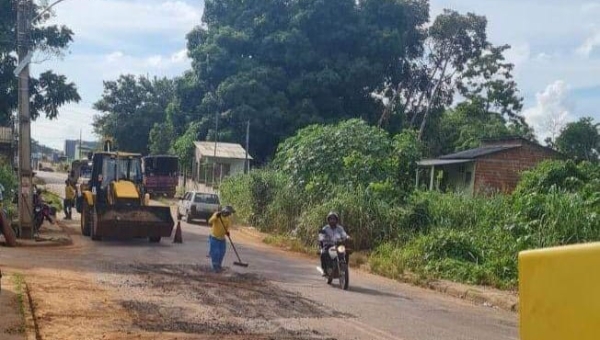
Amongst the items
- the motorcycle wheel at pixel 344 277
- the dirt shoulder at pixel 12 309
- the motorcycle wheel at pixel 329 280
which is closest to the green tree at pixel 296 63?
the motorcycle wheel at pixel 329 280

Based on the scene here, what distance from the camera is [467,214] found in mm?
20219

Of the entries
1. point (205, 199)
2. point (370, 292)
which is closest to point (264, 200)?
point (205, 199)

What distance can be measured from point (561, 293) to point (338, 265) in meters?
13.2

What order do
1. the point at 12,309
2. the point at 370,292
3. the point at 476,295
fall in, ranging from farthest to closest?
1. the point at 476,295
2. the point at 370,292
3. the point at 12,309

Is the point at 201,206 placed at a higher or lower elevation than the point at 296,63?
lower

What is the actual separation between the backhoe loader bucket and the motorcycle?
7700mm

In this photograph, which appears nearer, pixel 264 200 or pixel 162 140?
pixel 264 200

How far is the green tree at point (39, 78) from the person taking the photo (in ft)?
85.8

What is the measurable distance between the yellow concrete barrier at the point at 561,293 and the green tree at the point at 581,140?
144 feet

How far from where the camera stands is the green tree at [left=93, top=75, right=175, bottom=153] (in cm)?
7362

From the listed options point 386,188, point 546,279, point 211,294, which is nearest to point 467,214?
point 386,188

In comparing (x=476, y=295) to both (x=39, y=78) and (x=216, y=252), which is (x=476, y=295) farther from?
(x=39, y=78)

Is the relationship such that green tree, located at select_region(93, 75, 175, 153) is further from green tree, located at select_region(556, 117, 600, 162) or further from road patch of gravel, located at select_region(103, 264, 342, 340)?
road patch of gravel, located at select_region(103, 264, 342, 340)

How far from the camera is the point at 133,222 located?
69.9ft
